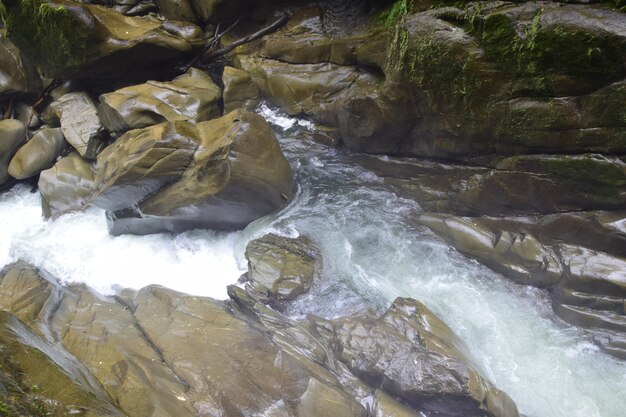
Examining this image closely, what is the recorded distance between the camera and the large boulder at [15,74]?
9.62 m

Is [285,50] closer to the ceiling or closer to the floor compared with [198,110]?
closer to the ceiling

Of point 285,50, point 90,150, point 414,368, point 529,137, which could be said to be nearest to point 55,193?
point 90,150

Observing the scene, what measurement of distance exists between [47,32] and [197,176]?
490 centimetres

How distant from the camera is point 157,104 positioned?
8.23m

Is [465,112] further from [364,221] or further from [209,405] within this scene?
[209,405]

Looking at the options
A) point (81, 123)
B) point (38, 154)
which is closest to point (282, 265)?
point (81, 123)

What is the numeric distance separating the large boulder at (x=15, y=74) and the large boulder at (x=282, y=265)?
713 centimetres

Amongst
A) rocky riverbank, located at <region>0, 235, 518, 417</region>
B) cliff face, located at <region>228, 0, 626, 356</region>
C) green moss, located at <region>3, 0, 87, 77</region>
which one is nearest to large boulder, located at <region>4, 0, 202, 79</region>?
green moss, located at <region>3, 0, 87, 77</region>

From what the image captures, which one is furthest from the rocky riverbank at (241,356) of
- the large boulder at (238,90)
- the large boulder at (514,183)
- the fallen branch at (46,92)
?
the fallen branch at (46,92)

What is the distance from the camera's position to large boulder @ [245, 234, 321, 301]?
20.2 ft

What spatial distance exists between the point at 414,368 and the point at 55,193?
24.1 ft

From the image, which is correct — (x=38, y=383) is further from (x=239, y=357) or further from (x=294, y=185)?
(x=294, y=185)

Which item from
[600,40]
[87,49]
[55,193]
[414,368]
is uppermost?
[600,40]

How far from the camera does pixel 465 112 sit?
6281 mm
